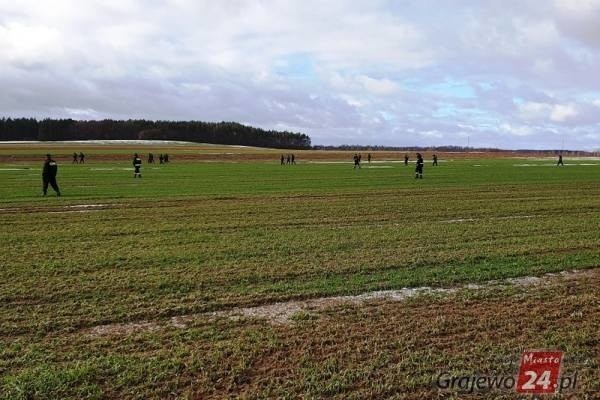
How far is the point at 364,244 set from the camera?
471 inches

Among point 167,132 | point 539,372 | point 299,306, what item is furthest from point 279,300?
point 167,132

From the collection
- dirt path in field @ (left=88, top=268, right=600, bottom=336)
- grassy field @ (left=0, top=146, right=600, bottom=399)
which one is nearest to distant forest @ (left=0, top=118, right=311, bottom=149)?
grassy field @ (left=0, top=146, right=600, bottom=399)

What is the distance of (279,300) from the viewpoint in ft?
25.4

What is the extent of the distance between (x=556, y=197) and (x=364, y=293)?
17.7 metres

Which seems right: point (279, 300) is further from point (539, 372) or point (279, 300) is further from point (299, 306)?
point (539, 372)

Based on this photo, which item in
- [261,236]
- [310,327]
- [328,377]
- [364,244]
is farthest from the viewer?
[261,236]

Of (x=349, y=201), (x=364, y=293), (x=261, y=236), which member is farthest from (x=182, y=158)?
(x=364, y=293)

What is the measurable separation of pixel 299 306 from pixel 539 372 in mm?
3135

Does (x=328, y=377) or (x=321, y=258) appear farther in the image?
(x=321, y=258)

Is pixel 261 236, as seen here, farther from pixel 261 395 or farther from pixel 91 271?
pixel 261 395

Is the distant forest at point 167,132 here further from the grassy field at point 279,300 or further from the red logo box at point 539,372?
the red logo box at point 539,372

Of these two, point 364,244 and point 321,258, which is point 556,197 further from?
point 321,258

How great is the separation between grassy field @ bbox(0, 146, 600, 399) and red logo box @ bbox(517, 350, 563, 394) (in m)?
0.15

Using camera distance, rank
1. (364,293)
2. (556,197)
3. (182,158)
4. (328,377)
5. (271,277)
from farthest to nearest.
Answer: (182,158) → (556,197) → (271,277) → (364,293) → (328,377)
